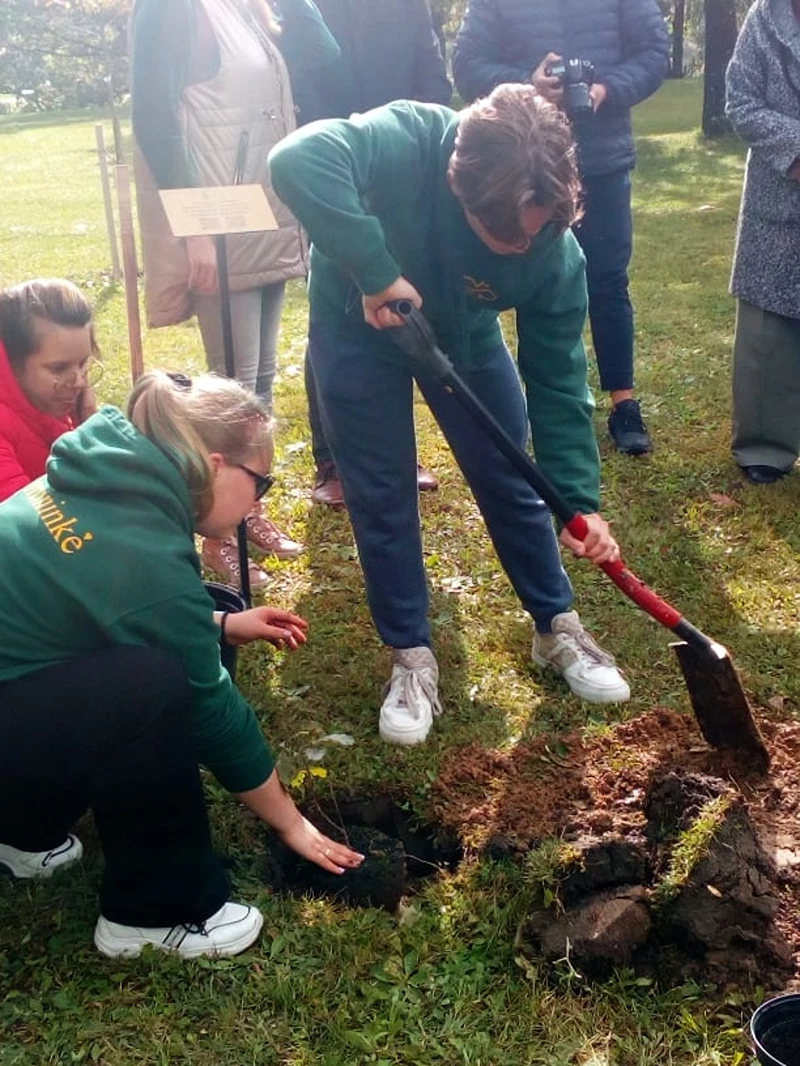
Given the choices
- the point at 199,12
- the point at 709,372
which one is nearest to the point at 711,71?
the point at 709,372

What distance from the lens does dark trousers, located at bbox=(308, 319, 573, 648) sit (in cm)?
290

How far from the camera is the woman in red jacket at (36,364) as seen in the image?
2754mm

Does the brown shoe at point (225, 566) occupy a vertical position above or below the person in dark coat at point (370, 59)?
below

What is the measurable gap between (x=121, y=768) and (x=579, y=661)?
1.51m

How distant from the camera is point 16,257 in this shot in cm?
1155

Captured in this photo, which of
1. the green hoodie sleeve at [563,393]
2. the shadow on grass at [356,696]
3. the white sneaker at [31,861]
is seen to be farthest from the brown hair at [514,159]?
the white sneaker at [31,861]

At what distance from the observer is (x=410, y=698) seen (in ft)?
10.2

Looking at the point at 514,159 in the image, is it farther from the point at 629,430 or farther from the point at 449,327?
the point at 629,430

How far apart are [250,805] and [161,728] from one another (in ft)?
1.13

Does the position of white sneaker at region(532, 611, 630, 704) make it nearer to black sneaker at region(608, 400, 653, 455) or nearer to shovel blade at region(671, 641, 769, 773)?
shovel blade at region(671, 641, 769, 773)

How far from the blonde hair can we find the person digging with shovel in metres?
0.47

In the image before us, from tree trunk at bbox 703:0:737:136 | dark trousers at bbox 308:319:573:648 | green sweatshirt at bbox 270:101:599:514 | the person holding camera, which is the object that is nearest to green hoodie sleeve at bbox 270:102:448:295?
green sweatshirt at bbox 270:101:599:514

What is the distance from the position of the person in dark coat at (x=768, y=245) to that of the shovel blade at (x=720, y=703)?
6.52ft

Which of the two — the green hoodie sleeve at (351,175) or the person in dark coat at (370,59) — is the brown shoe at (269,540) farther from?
the green hoodie sleeve at (351,175)
